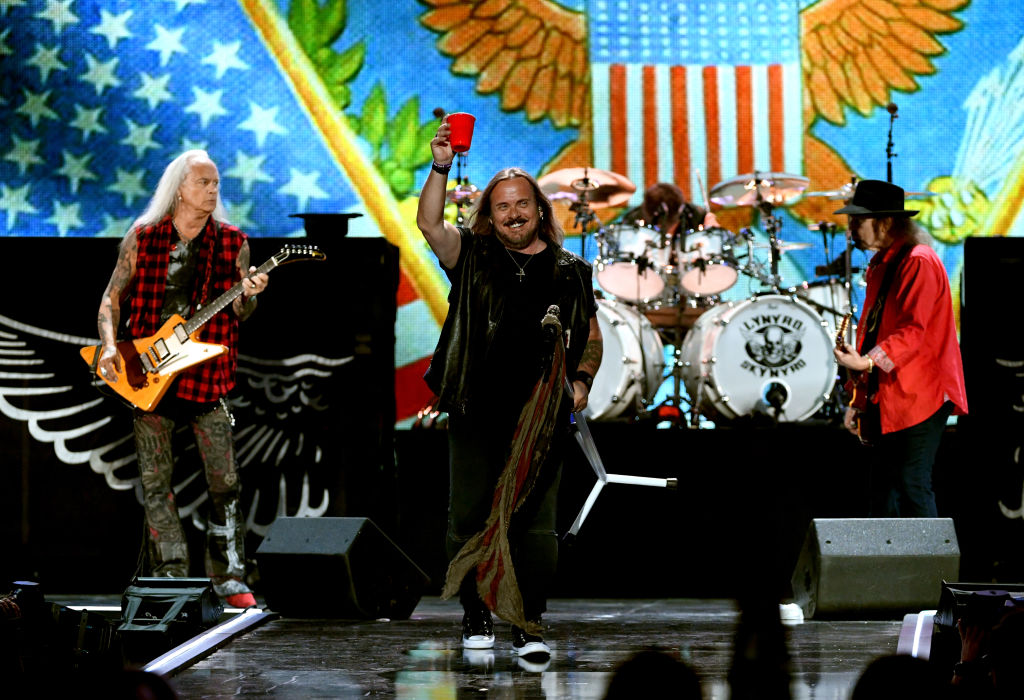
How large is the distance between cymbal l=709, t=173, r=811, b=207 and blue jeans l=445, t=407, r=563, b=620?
5.06m

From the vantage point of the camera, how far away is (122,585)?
661 cm

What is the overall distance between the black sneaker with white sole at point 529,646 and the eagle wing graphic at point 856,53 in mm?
6564

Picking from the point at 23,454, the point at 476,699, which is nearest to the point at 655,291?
the point at 23,454

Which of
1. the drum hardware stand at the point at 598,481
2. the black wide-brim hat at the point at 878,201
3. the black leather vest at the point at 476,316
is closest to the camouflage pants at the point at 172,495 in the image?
the drum hardware stand at the point at 598,481

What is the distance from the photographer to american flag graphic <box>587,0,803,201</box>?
980cm

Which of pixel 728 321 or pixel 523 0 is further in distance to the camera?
pixel 523 0

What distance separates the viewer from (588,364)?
449 centimetres

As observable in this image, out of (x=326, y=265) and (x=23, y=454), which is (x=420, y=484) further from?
(x=23, y=454)

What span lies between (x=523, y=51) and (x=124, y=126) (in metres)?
3.10

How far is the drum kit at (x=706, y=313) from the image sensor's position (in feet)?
25.4

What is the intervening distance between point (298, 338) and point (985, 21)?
20.1 ft

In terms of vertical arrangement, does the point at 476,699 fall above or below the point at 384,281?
below

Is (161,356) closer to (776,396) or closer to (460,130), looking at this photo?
(460,130)

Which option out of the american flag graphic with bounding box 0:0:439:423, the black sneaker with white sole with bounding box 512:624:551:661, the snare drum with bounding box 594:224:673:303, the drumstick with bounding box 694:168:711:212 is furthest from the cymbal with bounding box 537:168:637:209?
the black sneaker with white sole with bounding box 512:624:551:661
